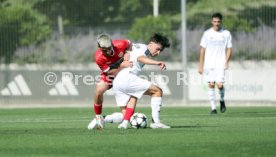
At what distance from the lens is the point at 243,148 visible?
1032cm

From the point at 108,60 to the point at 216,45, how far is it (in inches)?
250

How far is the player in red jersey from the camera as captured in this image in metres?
14.4

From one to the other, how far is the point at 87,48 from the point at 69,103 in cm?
386

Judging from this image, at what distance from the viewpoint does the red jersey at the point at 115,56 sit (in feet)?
48.6

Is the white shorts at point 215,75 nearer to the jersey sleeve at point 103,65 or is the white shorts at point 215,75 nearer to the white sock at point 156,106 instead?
the jersey sleeve at point 103,65

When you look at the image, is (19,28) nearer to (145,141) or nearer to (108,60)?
(108,60)

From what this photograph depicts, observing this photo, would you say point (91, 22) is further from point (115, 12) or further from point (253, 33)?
point (253, 33)

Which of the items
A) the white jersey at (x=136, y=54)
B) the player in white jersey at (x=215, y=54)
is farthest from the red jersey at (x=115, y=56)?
the player in white jersey at (x=215, y=54)

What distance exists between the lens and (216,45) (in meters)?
20.9

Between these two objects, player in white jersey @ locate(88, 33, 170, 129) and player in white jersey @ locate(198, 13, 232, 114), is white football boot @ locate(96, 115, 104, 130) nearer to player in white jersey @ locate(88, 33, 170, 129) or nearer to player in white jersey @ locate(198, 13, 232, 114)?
player in white jersey @ locate(88, 33, 170, 129)

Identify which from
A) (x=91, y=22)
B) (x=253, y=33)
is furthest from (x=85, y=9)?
(x=253, y=33)

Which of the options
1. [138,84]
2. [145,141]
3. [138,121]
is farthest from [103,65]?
[145,141]

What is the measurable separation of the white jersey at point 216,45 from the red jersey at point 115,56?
20.0 ft

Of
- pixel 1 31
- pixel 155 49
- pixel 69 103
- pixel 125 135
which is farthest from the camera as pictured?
pixel 1 31
